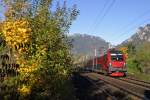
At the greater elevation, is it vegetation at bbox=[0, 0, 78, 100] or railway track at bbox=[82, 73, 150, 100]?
vegetation at bbox=[0, 0, 78, 100]

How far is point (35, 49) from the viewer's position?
16.7m

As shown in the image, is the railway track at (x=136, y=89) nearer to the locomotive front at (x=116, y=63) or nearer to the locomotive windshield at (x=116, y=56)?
the locomotive front at (x=116, y=63)

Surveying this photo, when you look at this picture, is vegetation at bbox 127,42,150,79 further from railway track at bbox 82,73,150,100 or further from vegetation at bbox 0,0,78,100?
vegetation at bbox 0,0,78,100

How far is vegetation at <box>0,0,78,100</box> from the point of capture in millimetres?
15219

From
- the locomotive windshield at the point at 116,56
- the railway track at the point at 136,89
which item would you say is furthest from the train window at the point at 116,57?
the railway track at the point at 136,89

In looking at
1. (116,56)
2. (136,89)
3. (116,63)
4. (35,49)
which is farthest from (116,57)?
(35,49)

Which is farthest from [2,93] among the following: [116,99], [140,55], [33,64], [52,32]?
[140,55]

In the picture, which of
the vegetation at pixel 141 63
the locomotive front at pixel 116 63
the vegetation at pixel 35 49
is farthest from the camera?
the vegetation at pixel 141 63

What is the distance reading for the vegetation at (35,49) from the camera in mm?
15219

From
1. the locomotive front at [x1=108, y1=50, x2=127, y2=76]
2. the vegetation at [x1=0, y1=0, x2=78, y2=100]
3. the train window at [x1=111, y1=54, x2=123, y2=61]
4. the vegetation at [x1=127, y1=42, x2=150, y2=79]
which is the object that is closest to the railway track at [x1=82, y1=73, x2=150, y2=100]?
the vegetation at [x1=0, y1=0, x2=78, y2=100]

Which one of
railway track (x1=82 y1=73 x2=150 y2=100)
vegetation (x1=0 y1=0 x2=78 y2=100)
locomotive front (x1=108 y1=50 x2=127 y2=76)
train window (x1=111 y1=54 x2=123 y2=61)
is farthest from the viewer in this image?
train window (x1=111 y1=54 x2=123 y2=61)

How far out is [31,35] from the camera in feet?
53.9

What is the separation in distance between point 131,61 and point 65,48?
1830 inches

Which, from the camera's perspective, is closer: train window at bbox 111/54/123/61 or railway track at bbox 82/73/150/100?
railway track at bbox 82/73/150/100
